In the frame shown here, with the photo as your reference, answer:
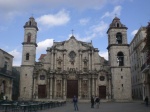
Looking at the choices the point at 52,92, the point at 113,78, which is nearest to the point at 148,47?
the point at 113,78

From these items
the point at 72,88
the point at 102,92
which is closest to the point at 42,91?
the point at 72,88

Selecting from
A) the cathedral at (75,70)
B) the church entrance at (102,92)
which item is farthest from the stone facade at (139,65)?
the church entrance at (102,92)

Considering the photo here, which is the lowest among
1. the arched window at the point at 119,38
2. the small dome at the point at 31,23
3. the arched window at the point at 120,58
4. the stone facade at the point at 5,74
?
the stone facade at the point at 5,74

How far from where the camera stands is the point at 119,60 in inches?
1764

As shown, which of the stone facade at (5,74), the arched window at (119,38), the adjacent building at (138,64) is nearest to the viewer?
the stone facade at (5,74)

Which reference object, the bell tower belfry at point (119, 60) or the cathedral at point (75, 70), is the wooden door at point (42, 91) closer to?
the cathedral at point (75, 70)

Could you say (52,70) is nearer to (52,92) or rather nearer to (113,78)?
(52,92)

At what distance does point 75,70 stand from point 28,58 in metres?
10.2

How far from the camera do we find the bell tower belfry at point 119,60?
1660 inches

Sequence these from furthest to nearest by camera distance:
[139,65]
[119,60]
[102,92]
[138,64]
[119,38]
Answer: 1. [138,64]
2. [139,65]
3. [119,38]
4. [119,60]
5. [102,92]

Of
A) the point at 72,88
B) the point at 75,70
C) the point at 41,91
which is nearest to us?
the point at 41,91

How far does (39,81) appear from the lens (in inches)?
1711

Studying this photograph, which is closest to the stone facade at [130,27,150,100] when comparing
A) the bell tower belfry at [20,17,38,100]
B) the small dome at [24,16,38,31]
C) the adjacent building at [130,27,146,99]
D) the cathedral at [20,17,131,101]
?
the adjacent building at [130,27,146,99]

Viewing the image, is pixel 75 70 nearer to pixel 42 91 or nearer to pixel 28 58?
pixel 42 91
